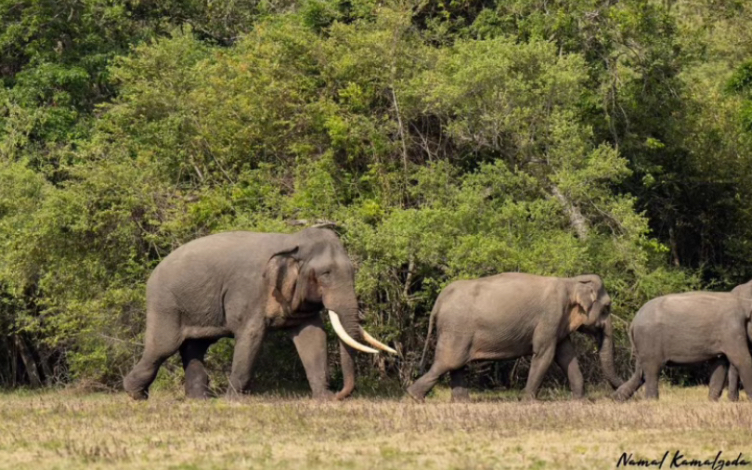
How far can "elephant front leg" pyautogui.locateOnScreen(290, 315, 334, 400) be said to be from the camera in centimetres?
2141

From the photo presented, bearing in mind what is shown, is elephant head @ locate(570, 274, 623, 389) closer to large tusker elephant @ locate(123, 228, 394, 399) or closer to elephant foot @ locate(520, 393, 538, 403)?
elephant foot @ locate(520, 393, 538, 403)

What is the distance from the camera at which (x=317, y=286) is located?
70.9 feet

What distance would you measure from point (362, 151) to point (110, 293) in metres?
5.57

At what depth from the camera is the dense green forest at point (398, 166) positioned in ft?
86.5

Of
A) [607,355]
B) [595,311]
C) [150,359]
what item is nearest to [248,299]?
[150,359]

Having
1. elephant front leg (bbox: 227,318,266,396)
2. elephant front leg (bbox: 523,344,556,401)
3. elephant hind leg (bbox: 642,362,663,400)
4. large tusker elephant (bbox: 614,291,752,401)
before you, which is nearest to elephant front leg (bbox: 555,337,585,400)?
elephant front leg (bbox: 523,344,556,401)

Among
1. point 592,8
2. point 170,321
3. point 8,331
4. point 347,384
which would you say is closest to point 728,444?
point 347,384

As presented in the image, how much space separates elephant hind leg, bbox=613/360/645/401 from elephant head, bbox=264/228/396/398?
3.93 metres

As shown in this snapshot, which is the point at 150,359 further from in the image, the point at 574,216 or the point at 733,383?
the point at 733,383

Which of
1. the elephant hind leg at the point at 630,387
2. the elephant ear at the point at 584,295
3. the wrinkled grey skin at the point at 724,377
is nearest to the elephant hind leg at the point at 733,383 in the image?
the wrinkled grey skin at the point at 724,377

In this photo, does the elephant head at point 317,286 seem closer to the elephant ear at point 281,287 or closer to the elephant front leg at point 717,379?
the elephant ear at point 281,287

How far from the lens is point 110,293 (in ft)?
87.4

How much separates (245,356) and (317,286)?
1.47 m

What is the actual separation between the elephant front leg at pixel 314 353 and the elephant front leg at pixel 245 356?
613 millimetres
